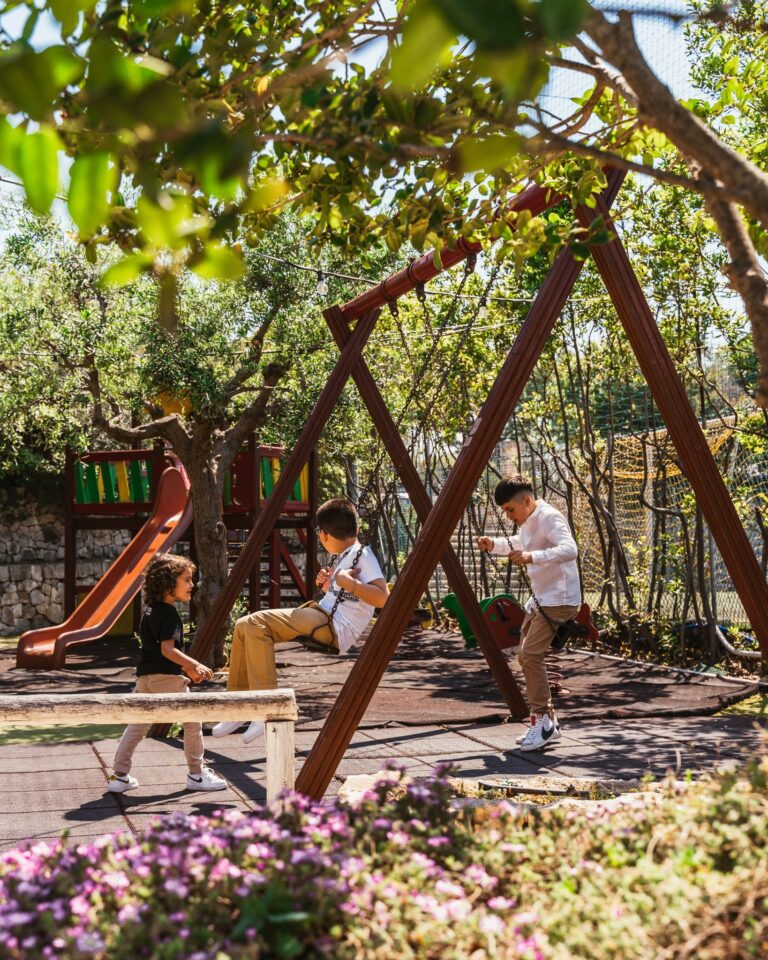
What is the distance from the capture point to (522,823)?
114 inches

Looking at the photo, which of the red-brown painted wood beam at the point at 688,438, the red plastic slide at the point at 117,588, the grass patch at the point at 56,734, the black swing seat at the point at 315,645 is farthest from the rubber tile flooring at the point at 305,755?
the red plastic slide at the point at 117,588

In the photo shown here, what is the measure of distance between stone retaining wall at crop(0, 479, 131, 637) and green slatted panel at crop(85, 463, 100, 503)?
116 inches

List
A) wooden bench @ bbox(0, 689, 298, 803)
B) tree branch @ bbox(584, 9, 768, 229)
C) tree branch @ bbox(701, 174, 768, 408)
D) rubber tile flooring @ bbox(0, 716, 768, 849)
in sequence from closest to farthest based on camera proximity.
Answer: tree branch @ bbox(584, 9, 768, 229) < tree branch @ bbox(701, 174, 768, 408) < wooden bench @ bbox(0, 689, 298, 803) < rubber tile flooring @ bbox(0, 716, 768, 849)

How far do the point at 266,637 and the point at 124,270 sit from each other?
3739 mm

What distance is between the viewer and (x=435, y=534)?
4.61 metres

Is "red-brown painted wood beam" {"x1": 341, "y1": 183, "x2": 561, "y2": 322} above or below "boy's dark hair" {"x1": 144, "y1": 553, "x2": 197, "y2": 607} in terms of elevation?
above

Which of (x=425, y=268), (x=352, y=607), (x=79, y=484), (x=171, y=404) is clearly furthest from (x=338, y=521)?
(x=79, y=484)

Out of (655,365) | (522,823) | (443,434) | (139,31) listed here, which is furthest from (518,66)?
(443,434)

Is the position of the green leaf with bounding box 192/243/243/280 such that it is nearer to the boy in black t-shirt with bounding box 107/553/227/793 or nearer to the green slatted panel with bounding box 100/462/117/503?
the boy in black t-shirt with bounding box 107/553/227/793

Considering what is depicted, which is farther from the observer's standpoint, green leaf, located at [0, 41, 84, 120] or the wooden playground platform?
the wooden playground platform

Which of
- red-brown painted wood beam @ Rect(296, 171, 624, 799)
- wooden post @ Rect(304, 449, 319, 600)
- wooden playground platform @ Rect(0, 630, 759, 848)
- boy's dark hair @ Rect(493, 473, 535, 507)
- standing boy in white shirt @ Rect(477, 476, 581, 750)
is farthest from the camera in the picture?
wooden post @ Rect(304, 449, 319, 600)

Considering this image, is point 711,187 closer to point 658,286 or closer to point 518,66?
point 518,66

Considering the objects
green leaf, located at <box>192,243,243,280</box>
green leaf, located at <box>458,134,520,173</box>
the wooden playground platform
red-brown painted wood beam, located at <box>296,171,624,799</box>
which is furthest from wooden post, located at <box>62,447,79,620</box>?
green leaf, located at <box>458,134,520,173</box>

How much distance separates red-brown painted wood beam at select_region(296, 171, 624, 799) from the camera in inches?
168
